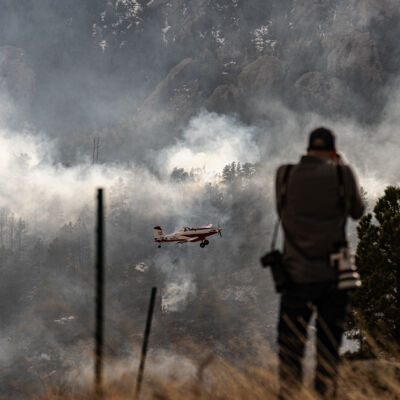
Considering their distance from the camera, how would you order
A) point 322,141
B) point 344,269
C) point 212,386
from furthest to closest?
point 322,141, point 344,269, point 212,386

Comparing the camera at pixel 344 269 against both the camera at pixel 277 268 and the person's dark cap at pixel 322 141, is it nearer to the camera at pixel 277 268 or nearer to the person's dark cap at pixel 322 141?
the camera at pixel 277 268

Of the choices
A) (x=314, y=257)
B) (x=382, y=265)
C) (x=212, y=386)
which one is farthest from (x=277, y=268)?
(x=382, y=265)

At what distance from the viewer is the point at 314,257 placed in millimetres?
4336

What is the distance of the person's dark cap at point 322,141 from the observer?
4633 mm

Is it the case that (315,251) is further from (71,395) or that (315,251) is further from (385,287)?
(385,287)

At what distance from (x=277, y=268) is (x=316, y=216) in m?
0.65

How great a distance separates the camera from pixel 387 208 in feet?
96.0

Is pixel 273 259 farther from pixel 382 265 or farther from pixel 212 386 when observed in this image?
pixel 382 265

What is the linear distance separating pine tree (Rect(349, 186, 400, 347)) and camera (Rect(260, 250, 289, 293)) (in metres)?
25.4

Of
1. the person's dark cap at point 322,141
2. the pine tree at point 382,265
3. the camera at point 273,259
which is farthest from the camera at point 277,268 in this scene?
the pine tree at point 382,265

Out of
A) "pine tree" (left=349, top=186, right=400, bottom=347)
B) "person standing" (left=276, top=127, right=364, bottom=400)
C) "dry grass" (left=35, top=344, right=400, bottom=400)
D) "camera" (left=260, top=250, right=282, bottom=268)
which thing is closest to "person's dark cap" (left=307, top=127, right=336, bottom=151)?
"person standing" (left=276, top=127, right=364, bottom=400)

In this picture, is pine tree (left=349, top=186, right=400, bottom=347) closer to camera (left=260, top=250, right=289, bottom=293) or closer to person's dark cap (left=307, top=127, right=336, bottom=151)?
person's dark cap (left=307, top=127, right=336, bottom=151)

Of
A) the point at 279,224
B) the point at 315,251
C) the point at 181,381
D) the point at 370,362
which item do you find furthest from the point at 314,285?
the point at 370,362

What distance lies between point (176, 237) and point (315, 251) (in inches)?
2308
